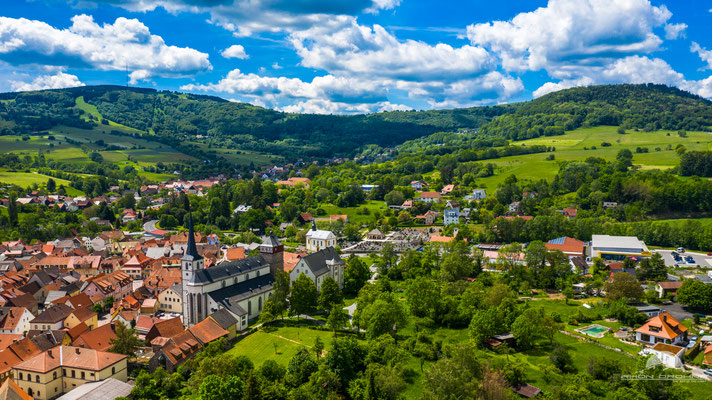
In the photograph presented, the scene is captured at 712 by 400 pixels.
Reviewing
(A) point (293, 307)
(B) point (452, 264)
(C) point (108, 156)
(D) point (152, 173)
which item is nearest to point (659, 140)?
(B) point (452, 264)

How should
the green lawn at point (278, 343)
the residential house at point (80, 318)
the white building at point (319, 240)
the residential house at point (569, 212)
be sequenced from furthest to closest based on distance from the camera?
the residential house at point (569, 212), the white building at point (319, 240), the residential house at point (80, 318), the green lawn at point (278, 343)

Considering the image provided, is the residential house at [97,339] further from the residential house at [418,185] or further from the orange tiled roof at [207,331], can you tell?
the residential house at [418,185]

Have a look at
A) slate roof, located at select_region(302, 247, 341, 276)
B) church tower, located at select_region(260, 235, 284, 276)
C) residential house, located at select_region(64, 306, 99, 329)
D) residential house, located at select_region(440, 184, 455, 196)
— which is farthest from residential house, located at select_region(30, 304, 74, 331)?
residential house, located at select_region(440, 184, 455, 196)

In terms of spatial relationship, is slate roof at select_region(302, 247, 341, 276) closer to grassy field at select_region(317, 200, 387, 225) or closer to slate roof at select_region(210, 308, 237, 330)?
slate roof at select_region(210, 308, 237, 330)

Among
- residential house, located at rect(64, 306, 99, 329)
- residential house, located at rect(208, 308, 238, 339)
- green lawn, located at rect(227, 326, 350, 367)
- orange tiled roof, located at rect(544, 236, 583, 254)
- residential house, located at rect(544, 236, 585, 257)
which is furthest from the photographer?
orange tiled roof, located at rect(544, 236, 583, 254)

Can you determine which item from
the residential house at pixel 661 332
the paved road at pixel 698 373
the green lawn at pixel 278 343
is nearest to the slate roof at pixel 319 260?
the green lawn at pixel 278 343

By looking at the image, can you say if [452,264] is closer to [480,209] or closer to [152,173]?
[480,209]
